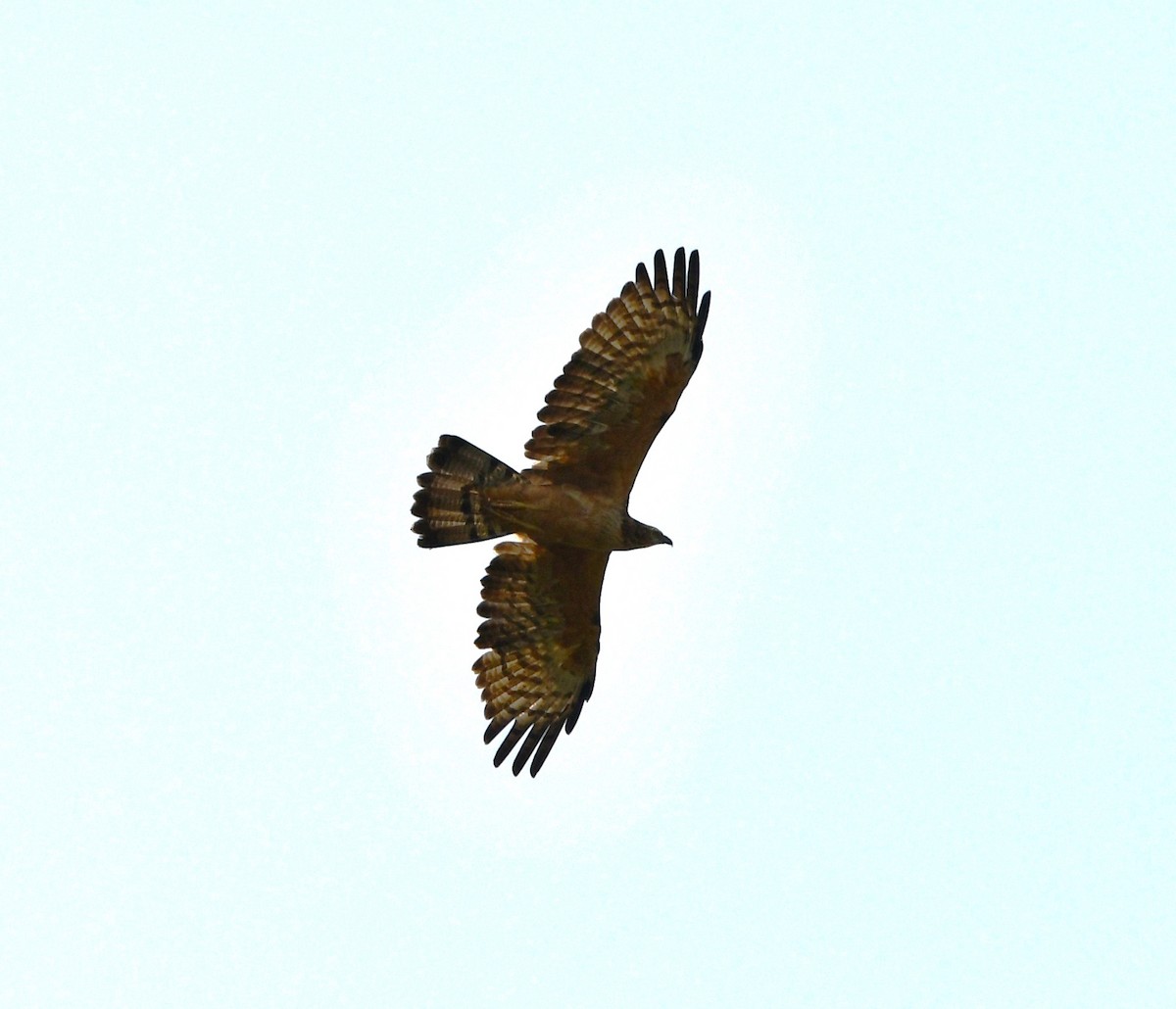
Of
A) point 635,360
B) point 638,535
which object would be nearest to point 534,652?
point 638,535

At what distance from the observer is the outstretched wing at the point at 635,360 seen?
47.8 ft

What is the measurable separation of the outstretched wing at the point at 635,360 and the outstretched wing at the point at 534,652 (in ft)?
4.40

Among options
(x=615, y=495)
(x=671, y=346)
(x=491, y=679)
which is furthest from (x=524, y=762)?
(x=671, y=346)

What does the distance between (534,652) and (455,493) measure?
1649 millimetres

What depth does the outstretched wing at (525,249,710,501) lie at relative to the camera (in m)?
14.6

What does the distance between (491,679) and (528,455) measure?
6.29 feet

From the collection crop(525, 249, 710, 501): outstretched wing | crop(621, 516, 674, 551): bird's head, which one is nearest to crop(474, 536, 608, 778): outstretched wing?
crop(621, 516, 674, 551): bird's head

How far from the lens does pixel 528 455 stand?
48.9 feet

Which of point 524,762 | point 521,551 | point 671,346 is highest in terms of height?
point 671,346

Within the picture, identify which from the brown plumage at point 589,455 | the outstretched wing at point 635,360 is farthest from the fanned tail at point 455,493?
the outstretched wing at point 635,360

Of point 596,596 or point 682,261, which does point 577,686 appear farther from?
point 682,261

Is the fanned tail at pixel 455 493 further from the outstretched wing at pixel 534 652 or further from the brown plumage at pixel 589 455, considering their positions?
the outstretched wing at pixel 534 652

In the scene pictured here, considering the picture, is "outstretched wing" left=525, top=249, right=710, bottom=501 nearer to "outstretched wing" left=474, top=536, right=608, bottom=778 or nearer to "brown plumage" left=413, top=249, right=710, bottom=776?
"brown plumage" left=413, top=249, right=710, bottom=776

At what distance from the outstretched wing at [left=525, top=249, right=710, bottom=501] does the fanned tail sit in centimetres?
58
